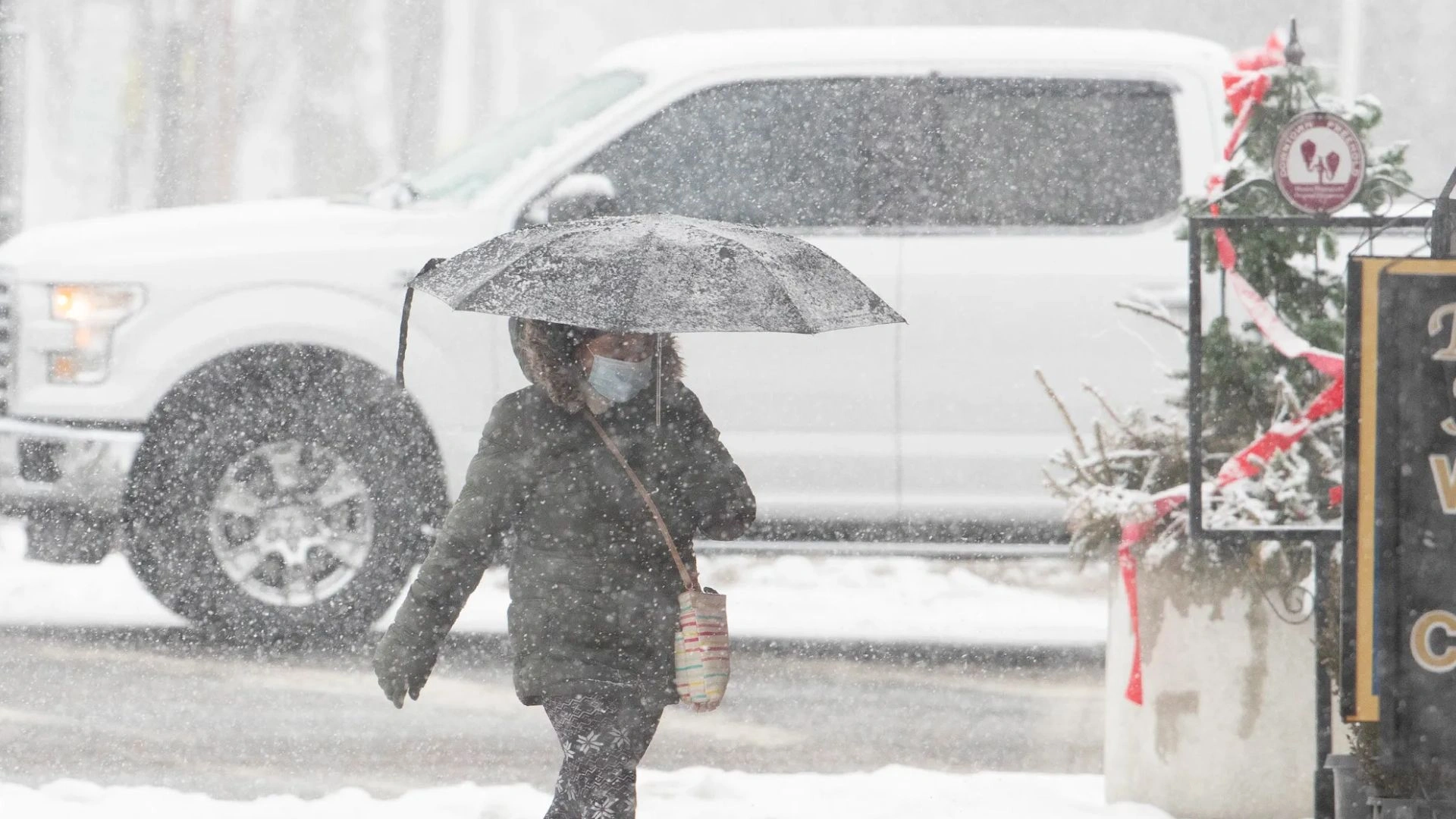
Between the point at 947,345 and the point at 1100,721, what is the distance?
4.79ft

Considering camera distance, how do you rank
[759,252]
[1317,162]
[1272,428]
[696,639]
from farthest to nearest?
[1272,428] < [1317,162] < [759,252] < [696,639]

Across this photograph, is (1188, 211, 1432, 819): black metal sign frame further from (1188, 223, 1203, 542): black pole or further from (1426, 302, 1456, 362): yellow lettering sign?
(1426, 302, 1456, 362): yellow lettering sign

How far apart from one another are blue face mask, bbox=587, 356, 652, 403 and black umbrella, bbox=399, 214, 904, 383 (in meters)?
0.14

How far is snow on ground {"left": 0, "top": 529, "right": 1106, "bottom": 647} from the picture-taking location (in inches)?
336

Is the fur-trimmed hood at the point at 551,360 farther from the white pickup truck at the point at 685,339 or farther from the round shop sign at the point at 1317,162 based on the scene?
the white pickup truck at the point at 685,339

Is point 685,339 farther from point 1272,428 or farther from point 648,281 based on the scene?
point 648,281

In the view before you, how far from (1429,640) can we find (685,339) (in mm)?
4452

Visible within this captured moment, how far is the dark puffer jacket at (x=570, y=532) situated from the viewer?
3.82m

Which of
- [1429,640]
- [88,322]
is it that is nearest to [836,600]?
[88,322]

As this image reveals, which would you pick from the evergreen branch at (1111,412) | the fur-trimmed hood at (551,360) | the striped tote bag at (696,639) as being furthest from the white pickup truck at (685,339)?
the striped tote bag at (696,639)

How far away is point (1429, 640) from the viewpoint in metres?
3.46

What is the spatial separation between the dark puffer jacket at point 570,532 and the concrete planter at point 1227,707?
152cm

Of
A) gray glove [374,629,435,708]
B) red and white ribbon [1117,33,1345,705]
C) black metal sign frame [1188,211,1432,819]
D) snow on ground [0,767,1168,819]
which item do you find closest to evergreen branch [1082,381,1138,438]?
red and white ribbon [1117,33,1345,705]

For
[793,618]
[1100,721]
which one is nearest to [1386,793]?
[1100,721]
